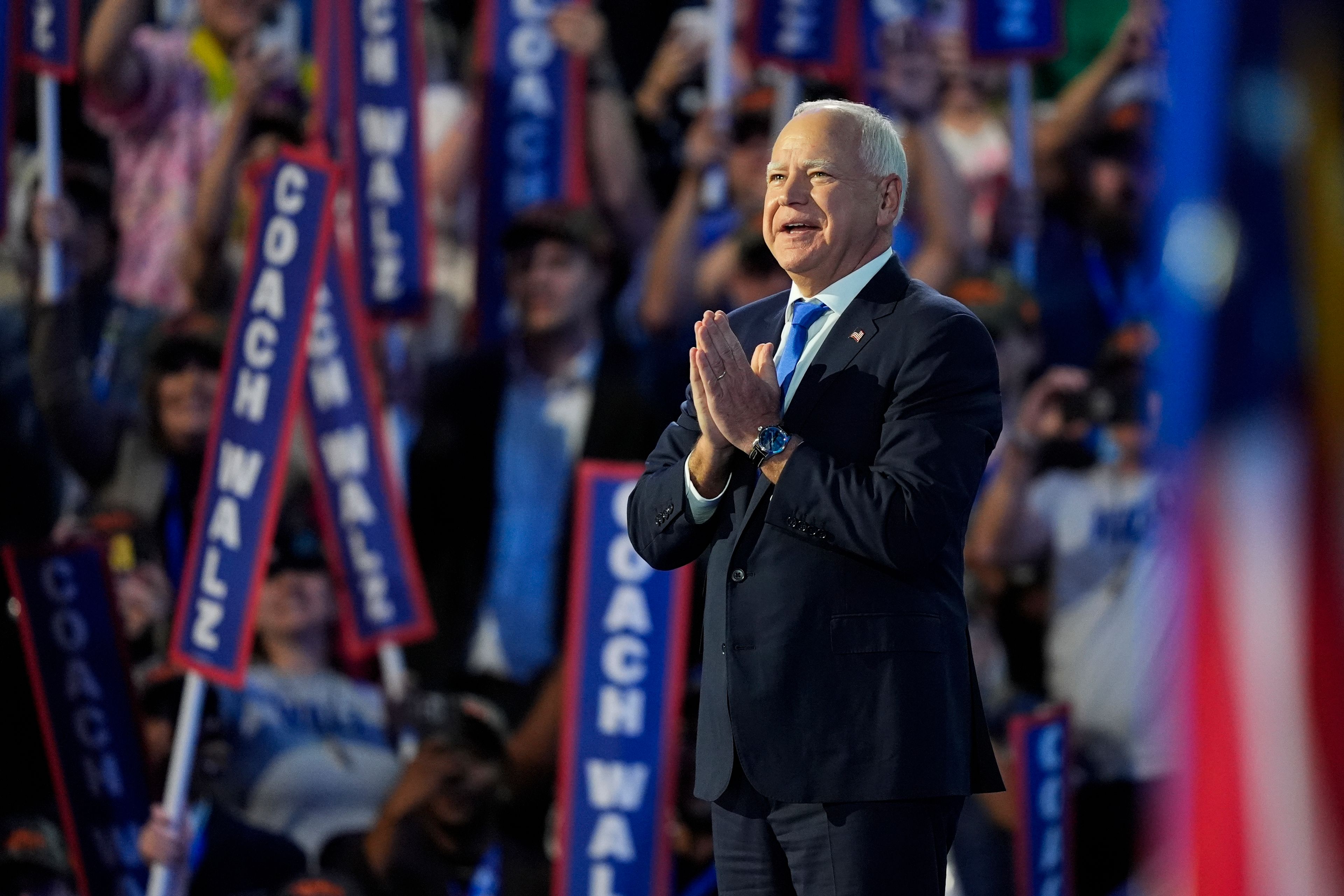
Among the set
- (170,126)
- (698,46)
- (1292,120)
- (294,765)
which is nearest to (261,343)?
(170,126)

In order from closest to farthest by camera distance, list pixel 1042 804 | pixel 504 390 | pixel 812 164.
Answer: pixel 812 164
pixel 1042 804
pixel 504 390

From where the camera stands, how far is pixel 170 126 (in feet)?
12.5

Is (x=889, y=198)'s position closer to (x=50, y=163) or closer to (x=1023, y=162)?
(x=1023, y=162)

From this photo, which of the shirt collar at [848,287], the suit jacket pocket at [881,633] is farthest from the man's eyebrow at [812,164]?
the suit jacket pocket at [881,633]

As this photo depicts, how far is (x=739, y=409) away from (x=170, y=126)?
284 centimetres

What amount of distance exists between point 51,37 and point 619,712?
2.23m

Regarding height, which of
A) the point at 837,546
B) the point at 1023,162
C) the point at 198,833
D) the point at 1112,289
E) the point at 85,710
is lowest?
the point at 198,833

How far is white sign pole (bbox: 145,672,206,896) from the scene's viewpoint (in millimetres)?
3377

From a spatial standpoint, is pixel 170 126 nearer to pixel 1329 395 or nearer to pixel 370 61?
pixel 370 61

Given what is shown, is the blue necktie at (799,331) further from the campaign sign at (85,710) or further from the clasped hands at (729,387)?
the campaign sign at (85,710)

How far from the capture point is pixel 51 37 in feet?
12.4

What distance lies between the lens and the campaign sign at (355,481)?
3570 millimetres

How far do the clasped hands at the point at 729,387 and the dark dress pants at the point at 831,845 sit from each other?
0.33 metres

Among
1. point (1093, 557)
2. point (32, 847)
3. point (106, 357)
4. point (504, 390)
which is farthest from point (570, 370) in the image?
point (32, 847)
